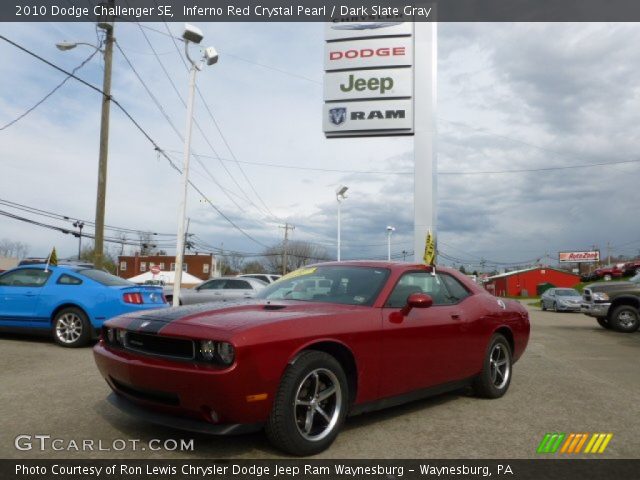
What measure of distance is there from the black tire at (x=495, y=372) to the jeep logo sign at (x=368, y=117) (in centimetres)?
1227

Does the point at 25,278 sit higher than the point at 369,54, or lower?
lower

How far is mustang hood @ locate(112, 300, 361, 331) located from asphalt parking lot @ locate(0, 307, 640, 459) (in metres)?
0.88

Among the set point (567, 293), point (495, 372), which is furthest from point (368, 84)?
point (567, 293)

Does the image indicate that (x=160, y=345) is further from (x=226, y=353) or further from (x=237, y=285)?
(x=237, y=285)

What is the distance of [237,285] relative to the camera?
17812 millimetres

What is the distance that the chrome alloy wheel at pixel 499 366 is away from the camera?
5.82 metres

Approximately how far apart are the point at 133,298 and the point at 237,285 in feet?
27.9

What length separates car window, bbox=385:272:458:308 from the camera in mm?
4757

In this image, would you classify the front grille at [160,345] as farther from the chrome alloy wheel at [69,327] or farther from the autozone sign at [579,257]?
the autozone sign at [579,257]

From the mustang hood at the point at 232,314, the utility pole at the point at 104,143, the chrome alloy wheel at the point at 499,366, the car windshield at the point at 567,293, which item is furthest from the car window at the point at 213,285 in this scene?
the car windshield at the point at 567,293

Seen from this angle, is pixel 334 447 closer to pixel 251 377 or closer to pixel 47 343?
pixel 251 377
